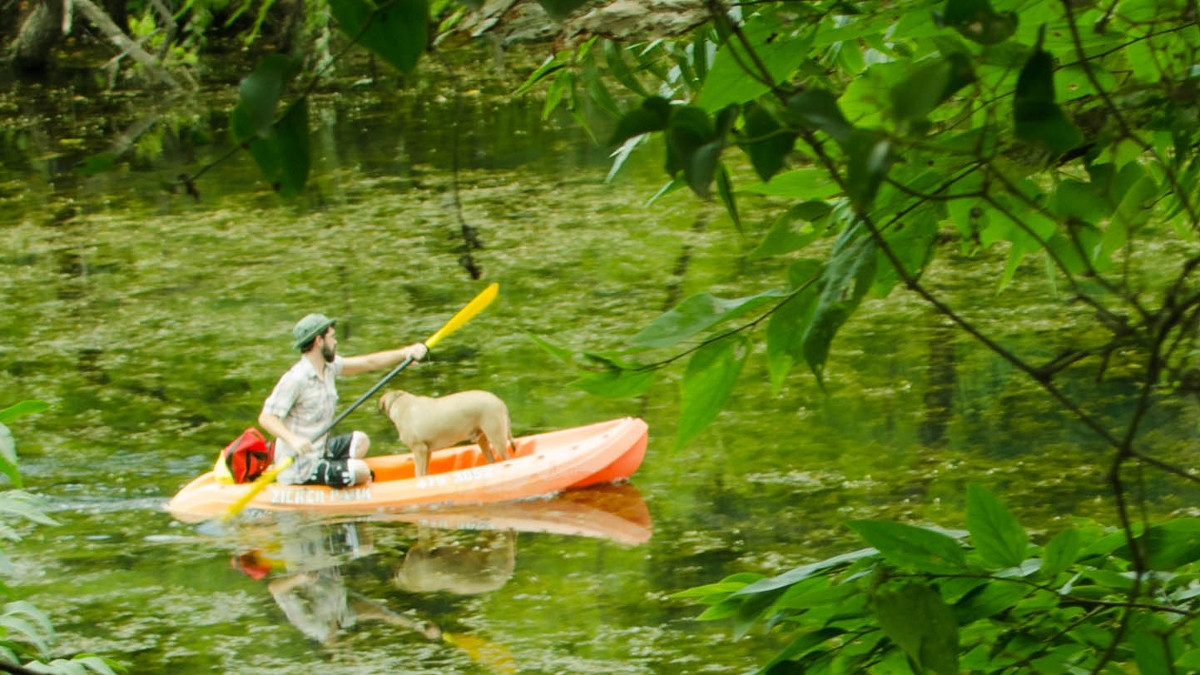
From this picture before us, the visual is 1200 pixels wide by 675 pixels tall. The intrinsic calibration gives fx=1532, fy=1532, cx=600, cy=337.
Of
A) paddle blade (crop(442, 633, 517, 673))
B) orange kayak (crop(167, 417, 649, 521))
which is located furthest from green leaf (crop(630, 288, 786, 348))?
orange kayak (crop(167, 417, 649, 521))

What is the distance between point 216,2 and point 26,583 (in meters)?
8.44

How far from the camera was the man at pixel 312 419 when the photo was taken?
700cm

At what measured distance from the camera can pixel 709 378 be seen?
104 centimetres

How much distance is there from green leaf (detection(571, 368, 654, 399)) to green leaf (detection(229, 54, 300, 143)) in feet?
1.20

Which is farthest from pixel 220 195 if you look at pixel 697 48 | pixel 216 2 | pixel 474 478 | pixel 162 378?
pixel 697 48

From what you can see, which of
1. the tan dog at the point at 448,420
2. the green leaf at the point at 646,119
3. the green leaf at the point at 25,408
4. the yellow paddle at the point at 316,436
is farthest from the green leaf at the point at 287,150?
the tan dog at the point at 448,420

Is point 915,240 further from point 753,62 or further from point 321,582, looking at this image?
point 321,582

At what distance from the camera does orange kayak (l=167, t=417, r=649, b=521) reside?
268 inches

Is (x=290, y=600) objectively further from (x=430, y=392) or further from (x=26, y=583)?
(x=430, y=392)

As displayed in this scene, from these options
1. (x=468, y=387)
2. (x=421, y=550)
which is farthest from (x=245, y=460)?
(x=468, y=387)

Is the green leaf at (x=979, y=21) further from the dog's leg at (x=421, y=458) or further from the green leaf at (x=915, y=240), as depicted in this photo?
the dog's leg at (x=421, y=458)

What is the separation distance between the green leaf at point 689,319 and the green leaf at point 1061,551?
0.26 m

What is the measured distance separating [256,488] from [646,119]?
20.9 ft

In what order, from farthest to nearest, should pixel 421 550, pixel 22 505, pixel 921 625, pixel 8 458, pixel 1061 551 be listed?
pixel 421 550 → pixel 22 505 → pixel 8 458 → pixel 1061 551 → pixel 921 625
